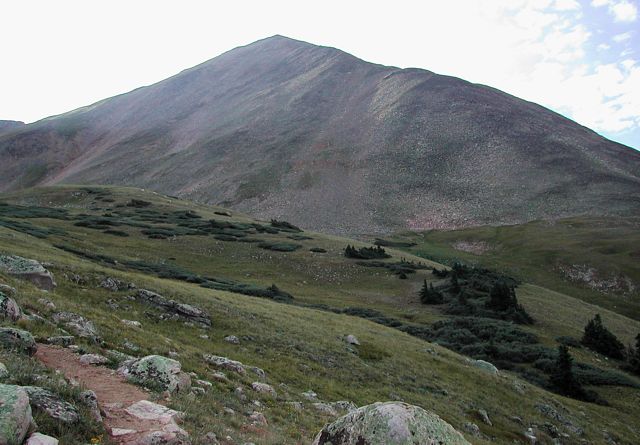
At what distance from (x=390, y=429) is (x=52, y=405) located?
5733 mm

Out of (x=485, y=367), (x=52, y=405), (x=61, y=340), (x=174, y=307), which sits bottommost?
(x=485, y=367)

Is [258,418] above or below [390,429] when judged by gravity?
below

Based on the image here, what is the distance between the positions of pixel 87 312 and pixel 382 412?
13.9 metres

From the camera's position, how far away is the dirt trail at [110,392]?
8383 mm

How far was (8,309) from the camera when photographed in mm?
12562

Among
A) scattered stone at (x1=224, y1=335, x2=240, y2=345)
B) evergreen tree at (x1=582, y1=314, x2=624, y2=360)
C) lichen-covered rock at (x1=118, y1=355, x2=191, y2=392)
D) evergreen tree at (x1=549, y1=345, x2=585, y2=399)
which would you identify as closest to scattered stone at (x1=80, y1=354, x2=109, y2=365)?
lichen-covered rock at (x1=118, y1=355, x2=191, y2=392)

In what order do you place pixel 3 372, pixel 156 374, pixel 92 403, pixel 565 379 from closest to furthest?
pixel 3 372 < pixel 92 403 < pixel 156 374 < pixel 565 379

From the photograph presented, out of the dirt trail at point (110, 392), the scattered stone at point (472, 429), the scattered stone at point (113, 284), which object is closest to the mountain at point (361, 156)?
the scattered stone at point (113, 284)

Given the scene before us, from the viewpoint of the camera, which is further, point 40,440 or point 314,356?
point 314,356

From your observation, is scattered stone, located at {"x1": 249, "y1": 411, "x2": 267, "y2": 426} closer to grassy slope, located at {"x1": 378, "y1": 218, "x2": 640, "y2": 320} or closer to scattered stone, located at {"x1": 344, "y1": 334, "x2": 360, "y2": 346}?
scattered stone, located at {"x1": 344, "y1": 334, "x2": 360, "y2": 346}

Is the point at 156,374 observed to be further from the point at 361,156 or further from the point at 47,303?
the point at 361,156

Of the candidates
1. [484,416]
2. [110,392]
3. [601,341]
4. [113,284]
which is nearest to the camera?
[110,392]

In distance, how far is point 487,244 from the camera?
88312mm

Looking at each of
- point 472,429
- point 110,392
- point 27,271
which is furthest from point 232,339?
point 472,429
